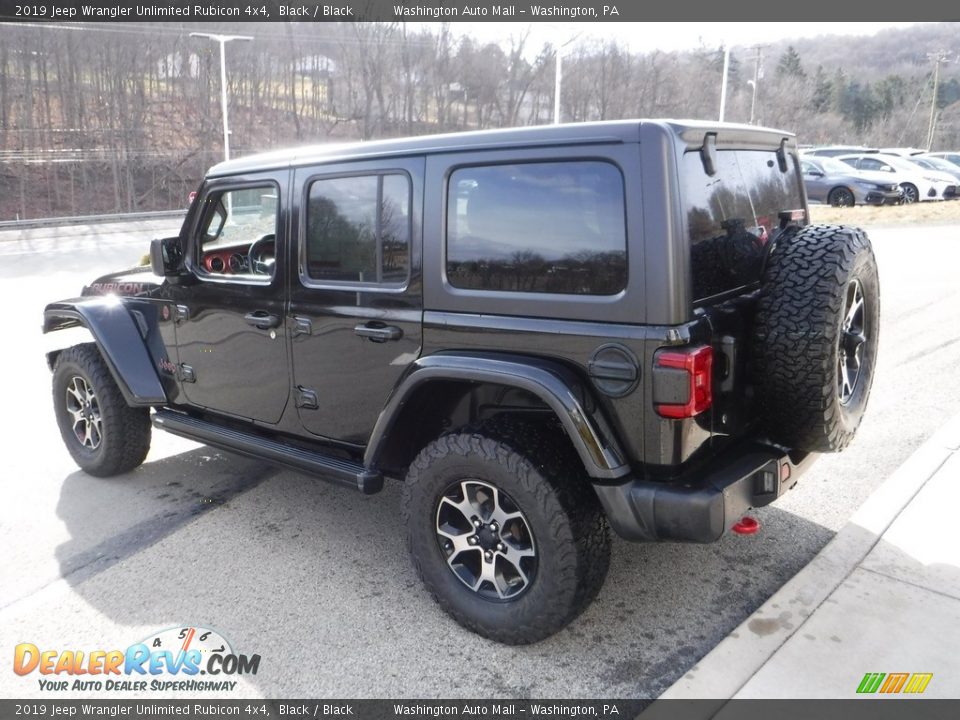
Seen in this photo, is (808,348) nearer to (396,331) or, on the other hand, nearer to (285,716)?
(396,331)

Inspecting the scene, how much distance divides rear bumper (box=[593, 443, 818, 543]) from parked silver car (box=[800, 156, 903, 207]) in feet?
70.7

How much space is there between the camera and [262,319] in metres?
3.86

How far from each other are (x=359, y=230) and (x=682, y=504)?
1.84m

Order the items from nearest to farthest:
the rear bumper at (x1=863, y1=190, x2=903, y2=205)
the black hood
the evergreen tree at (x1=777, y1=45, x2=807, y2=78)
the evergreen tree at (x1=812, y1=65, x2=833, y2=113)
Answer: the black hood < the rear bumper at (x1=863, y1=190, x2=903, y2=205) < the evergreen tree at (x1=812, y1=65, x2=833, y2=113) < the evergreen tree at (x1=777, y1=45, x2=807, y2=78)

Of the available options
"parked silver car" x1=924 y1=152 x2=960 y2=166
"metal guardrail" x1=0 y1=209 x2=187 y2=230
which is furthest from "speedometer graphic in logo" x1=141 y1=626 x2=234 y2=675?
"parked silver car" x1=924 y1=152 x2=960 y2=166

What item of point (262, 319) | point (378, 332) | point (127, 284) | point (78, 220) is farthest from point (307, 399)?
point (78, 220)

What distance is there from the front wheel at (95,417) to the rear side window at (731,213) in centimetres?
349

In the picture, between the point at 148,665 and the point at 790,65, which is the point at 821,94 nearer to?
the point at 790,65

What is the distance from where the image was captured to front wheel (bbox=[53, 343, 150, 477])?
4641 millimetres

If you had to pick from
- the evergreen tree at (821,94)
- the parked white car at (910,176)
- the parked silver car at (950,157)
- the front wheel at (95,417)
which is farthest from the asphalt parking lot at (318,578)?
the evergreen tree at (821,94)

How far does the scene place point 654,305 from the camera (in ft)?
8.72

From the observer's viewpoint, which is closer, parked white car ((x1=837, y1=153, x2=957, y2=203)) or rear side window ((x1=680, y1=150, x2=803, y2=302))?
rear side window ((x1=680, y1=150, x2=803, y2=302))

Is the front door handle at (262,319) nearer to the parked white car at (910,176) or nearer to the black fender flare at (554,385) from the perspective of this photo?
the black fender flare at (554,385)

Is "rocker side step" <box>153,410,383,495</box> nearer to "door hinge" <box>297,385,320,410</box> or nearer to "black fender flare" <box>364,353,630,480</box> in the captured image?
"door hinge" <box>297,385,320,410</box>
